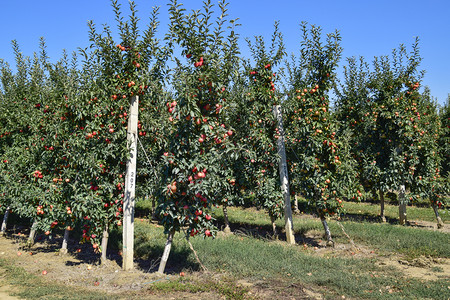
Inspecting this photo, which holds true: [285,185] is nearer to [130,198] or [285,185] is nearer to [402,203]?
[130,198]

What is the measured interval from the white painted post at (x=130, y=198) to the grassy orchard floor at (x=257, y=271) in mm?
473

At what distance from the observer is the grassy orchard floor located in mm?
6176

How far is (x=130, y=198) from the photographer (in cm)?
748

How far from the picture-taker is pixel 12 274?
25.2ft

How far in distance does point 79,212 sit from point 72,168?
52.8 inches

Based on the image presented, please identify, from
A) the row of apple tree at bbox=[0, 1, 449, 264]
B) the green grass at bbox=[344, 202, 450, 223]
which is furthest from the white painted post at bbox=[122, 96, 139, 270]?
the green grass at bbox=[344, 202, 450, 223]

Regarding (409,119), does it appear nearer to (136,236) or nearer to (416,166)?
(416,166)

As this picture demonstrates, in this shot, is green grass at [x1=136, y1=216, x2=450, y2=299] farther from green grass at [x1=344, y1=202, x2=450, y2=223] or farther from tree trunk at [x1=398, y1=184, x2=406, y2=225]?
green grass at [x1=344, y1=202, x2=450, y2=223]

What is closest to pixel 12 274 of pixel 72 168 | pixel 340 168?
pixel 72 168

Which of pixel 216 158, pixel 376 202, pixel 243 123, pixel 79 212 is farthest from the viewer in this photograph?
pixel 376 202

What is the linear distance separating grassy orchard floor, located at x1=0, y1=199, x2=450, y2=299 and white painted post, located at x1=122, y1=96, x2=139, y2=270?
0.47 meters

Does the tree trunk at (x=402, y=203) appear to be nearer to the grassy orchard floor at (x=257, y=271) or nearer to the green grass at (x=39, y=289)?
the grassy orchard floor at (x=257, y=271)

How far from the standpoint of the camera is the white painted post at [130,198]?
7.44 m

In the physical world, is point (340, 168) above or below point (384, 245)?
above
